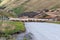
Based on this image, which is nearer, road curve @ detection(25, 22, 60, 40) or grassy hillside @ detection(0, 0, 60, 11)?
road curve @ detection(25, 22, 60, 40)

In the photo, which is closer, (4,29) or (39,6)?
(4,29)

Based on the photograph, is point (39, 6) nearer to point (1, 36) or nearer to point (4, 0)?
point (4, 0)

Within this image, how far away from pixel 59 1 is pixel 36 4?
7.50 metres

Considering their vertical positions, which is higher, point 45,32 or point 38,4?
point 45,32

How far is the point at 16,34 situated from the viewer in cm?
1239

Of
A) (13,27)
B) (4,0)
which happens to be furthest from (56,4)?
(13,27)

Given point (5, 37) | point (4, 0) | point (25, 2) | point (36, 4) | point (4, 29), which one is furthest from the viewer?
point (4, 0)

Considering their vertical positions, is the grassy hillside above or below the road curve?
below

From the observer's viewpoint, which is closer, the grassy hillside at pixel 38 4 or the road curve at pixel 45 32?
the road curve at pixel 45 32

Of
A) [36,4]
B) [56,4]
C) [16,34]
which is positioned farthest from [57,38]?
[36,4]

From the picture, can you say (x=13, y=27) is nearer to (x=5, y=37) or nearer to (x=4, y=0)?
(x=5, y=37)

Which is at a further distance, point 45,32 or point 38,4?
point 38,4

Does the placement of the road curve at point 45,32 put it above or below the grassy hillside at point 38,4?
above

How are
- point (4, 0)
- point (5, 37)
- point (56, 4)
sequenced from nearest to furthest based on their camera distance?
point (5, 37) → point (56, 4) → point (4, 0)
